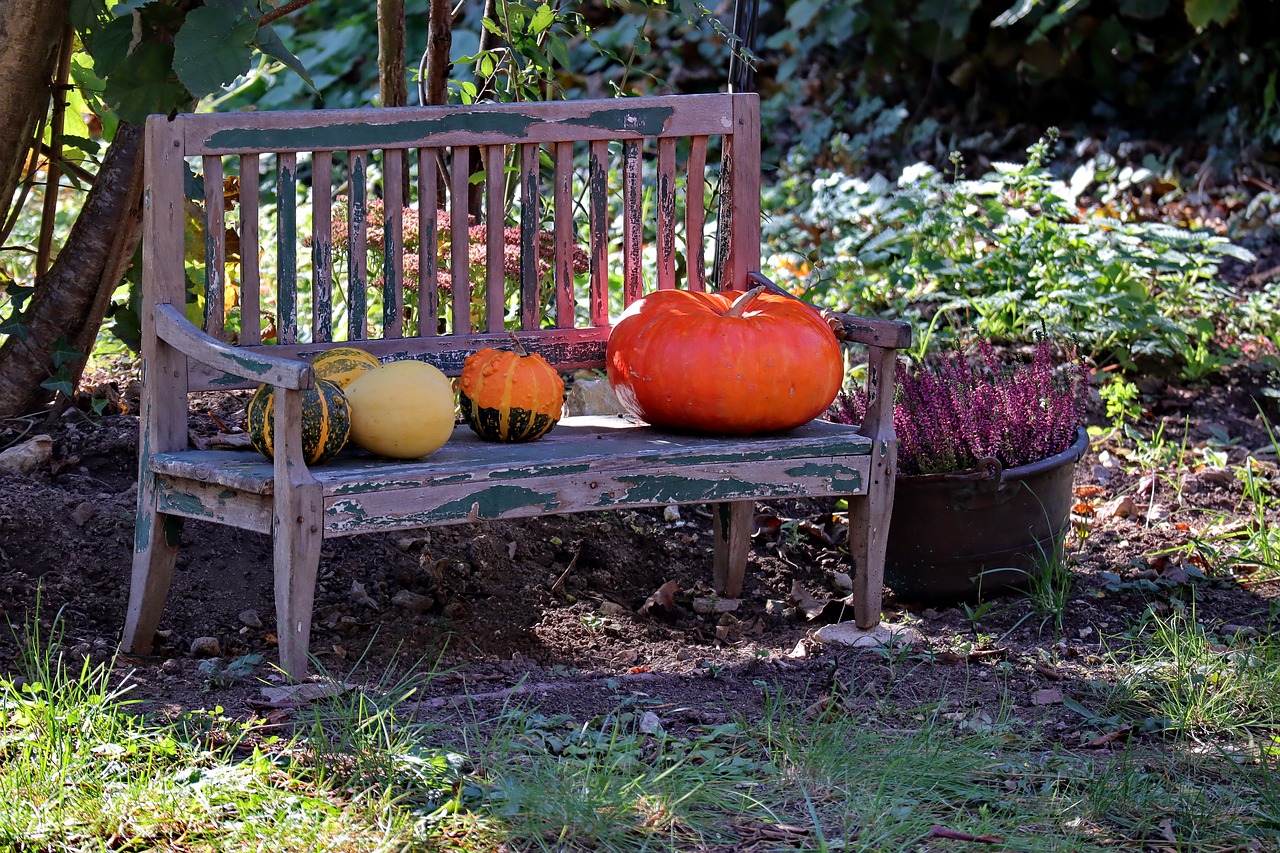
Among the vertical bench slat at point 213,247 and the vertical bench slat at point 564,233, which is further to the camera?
the vertical bench slat at point 564,233

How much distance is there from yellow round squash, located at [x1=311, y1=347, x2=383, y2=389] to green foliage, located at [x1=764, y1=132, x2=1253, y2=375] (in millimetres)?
2082

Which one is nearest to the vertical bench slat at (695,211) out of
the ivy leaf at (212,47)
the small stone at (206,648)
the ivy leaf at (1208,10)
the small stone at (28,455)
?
the ivy leaf at (212,47)

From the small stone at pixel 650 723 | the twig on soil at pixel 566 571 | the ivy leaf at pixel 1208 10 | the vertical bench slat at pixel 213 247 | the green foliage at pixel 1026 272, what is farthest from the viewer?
the ivy leaf at pixel 1208 10

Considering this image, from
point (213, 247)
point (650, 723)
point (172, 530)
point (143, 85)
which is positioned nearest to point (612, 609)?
point (650, 723)

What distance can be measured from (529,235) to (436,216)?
0.23 m

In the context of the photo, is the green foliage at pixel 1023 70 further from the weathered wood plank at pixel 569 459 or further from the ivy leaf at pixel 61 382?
the ivy leaf at pixel 61 382

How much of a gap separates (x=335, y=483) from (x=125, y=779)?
0.66 m

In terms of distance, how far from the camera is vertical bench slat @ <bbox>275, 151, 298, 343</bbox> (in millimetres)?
3057

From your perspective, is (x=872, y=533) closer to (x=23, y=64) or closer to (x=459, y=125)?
(x=459, y=125)

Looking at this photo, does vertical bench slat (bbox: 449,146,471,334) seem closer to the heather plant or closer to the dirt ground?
the dirt ground

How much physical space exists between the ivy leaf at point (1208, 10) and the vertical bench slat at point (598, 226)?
417 cm

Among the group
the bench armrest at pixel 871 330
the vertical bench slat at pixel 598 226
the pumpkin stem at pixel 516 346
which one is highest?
the vertical bench slat at pixel 598 226

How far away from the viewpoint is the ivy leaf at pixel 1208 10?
6367mm

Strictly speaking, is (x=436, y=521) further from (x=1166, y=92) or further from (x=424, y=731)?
(x=1166, y=92)
